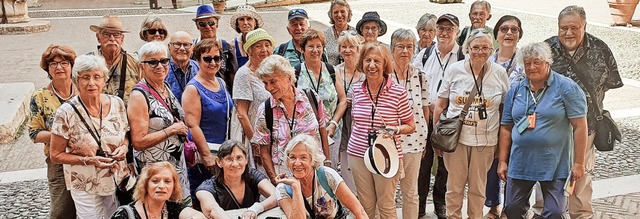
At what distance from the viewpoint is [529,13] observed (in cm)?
2261

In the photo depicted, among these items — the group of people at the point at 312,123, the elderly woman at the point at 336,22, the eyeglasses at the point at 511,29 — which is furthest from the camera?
the elderly woman at the point at 336,22

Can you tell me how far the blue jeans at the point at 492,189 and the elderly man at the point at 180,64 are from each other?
9.32ft

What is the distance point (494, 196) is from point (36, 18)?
65.1 ft

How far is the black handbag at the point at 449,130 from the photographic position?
514cm

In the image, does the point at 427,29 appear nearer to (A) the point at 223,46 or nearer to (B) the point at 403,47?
(B) the point at 403,47

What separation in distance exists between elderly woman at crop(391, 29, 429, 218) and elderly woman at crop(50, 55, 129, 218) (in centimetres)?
225

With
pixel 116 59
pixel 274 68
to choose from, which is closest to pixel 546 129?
pixel 274 68

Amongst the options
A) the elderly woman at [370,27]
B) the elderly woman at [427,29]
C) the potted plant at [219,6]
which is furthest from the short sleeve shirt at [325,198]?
the potted plant at [219,6]

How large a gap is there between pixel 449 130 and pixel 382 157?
647mm

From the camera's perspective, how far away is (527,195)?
513cm

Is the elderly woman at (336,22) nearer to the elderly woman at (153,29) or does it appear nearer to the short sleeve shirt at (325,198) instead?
the elderly woman at (153,29)

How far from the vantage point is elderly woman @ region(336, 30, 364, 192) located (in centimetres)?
574

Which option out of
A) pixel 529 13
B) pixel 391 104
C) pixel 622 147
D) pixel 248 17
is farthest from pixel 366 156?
pixel 529 13

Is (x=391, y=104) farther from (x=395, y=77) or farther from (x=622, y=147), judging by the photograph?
(x=622, y=147)
